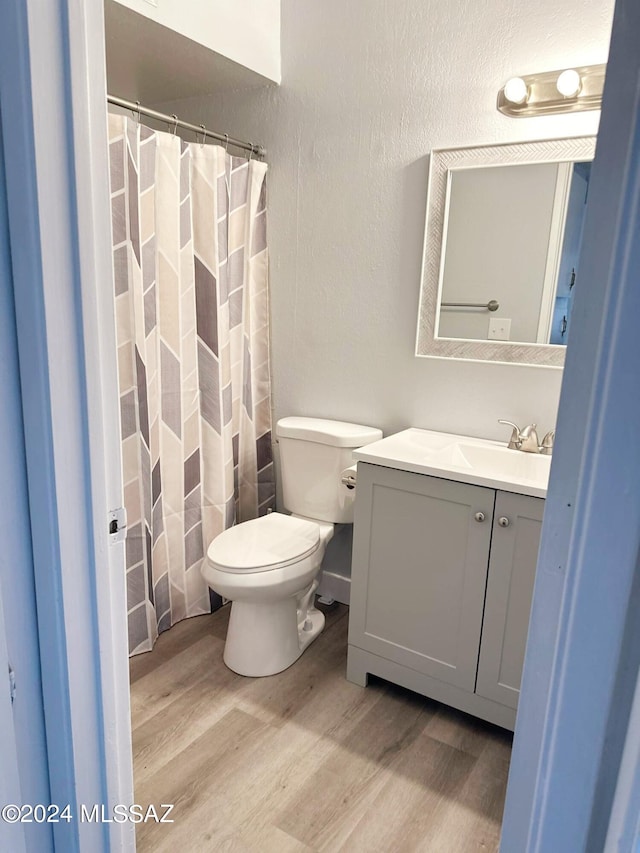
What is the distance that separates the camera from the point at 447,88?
1989 mm

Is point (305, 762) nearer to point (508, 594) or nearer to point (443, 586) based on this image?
point (443, 586)

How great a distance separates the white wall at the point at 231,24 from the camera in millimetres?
1810

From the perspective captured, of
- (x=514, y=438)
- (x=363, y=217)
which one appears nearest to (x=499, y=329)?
(x=514, y=438)

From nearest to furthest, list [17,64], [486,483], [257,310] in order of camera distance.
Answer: [17,64] < [486,483] < [257,310]

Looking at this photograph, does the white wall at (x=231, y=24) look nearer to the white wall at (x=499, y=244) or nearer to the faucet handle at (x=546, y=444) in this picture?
the white wall at (x=499, y=244)

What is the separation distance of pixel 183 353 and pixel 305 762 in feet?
4.71

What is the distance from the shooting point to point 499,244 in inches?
78.7

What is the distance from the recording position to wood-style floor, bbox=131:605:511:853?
1.48 m

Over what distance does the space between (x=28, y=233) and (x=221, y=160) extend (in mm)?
1522

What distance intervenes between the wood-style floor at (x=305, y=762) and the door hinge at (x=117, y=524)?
912mm

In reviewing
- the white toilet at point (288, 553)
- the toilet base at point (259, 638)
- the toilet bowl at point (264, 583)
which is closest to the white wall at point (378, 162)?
the white toilet at point (288, 553)

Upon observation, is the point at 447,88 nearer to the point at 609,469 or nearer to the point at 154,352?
the point at 154,352

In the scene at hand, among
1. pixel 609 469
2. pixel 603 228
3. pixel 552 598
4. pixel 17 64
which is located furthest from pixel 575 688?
pixel 17 64

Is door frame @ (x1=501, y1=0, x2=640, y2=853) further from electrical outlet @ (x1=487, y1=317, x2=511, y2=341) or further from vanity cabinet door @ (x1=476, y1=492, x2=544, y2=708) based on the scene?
electrical outlet @ (x1=487, y1=317, x2=511, y2=341)
